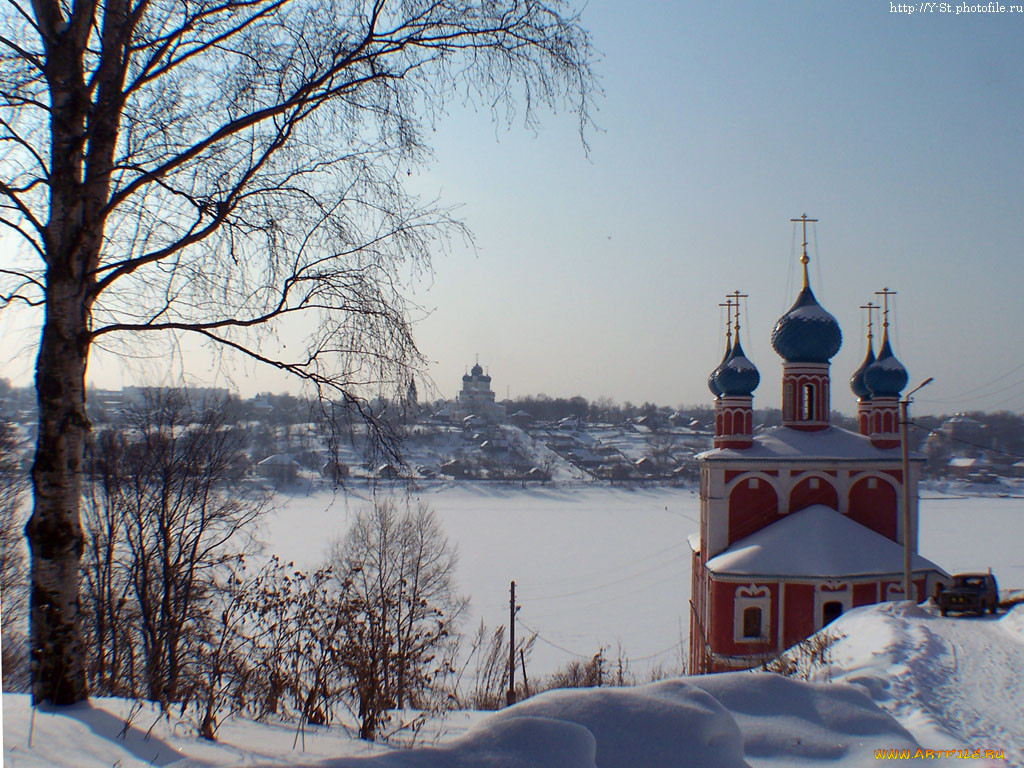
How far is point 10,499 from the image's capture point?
8031 millimetres

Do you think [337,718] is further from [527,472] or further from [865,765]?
[527,472]

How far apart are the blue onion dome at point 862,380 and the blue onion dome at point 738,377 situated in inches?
79.1

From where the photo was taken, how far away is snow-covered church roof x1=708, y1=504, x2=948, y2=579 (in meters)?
11.6

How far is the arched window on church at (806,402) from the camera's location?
545 inches

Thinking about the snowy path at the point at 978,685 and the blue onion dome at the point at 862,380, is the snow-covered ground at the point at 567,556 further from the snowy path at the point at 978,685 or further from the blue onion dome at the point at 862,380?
the snowy path at the point at 978,685

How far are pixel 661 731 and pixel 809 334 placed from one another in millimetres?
12874

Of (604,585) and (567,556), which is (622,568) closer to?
(567,556)

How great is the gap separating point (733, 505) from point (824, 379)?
3.08 meters

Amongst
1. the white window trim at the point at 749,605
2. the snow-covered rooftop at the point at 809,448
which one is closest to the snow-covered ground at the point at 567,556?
the white window trim at the point at 749,605

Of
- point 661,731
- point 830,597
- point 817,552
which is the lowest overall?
point 830,597

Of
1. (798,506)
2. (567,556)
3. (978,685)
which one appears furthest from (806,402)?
(567,556)

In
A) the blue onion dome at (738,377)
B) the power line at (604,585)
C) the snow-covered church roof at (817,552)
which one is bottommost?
the power line at (604,585)

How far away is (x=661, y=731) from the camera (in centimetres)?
235

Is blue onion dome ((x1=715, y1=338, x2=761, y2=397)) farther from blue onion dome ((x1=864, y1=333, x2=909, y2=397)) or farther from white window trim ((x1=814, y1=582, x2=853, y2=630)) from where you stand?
white window trim ((x1=814, y1=582, x2=853, y2=630))
